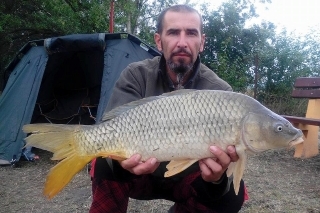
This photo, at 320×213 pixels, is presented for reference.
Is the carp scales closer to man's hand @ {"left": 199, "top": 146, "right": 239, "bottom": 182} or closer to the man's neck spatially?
man's hand @ {"left": 199, "top": 146, "right": 239, "bottom": 182}

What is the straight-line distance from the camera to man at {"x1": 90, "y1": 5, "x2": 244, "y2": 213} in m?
A: 1.48

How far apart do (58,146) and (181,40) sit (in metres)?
0.71

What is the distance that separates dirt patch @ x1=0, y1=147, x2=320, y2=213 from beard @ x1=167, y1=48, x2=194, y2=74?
33.8 inches

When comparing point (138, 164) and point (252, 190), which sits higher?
point (138, 164)

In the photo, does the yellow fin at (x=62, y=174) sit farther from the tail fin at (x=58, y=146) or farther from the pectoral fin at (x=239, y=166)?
the pectoral fin at (x=239, y=166)

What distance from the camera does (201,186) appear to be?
4.86 feet

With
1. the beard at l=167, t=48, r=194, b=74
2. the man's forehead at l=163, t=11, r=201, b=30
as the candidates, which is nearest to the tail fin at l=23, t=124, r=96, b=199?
the beard at l=167, t=48, r=194, b=74

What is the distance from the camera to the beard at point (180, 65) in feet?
5.27

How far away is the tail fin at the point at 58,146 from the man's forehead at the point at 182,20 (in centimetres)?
71

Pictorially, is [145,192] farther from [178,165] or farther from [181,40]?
[181,40]

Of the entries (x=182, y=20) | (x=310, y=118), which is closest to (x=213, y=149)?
(x=182, y=20)

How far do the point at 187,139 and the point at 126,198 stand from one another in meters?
0.60

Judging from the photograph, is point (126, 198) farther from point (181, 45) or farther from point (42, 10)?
point (42, 10)

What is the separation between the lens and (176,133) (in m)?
1.15
